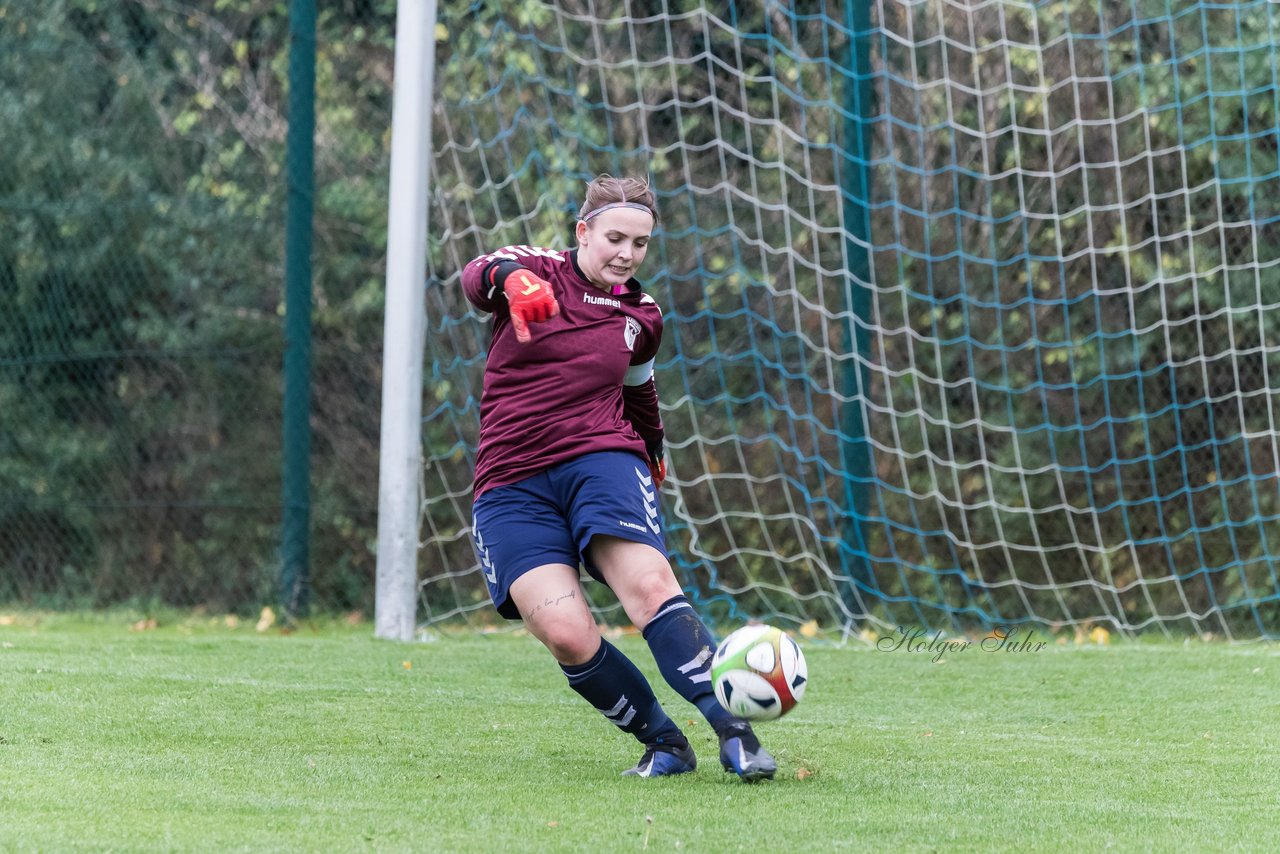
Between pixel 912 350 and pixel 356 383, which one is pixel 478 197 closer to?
pixel 356 383

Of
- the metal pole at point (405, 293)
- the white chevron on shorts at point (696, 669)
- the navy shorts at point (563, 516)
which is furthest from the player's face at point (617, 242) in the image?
the metal pole at point (405, 293)

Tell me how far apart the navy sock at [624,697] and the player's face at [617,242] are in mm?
924

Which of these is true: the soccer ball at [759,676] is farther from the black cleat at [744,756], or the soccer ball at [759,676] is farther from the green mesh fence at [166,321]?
the green mesh fence at [166,321]

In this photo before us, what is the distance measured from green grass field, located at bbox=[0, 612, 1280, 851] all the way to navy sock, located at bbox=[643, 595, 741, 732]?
17 centimetres

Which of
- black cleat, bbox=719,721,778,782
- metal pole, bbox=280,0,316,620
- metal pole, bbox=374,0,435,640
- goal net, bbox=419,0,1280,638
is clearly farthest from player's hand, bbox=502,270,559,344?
metal pole, bbox=280,0,316,620

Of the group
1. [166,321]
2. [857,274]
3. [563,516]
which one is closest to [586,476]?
[563,516]

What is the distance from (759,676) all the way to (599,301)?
1.07 m

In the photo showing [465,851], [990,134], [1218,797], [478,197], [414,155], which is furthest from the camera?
[478,197]

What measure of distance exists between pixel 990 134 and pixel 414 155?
9.56 ft

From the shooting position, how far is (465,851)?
2.70 m

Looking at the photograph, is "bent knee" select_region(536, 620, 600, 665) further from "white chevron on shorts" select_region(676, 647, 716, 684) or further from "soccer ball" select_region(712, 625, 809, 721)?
"soccer ball" select_region(712, 625, 809, 721)

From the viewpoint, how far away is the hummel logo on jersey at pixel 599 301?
3.85 meters

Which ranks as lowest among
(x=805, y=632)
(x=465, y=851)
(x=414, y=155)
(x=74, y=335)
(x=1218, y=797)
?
(x=805, y=632)

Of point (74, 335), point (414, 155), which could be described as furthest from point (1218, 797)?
point (74, 335)
